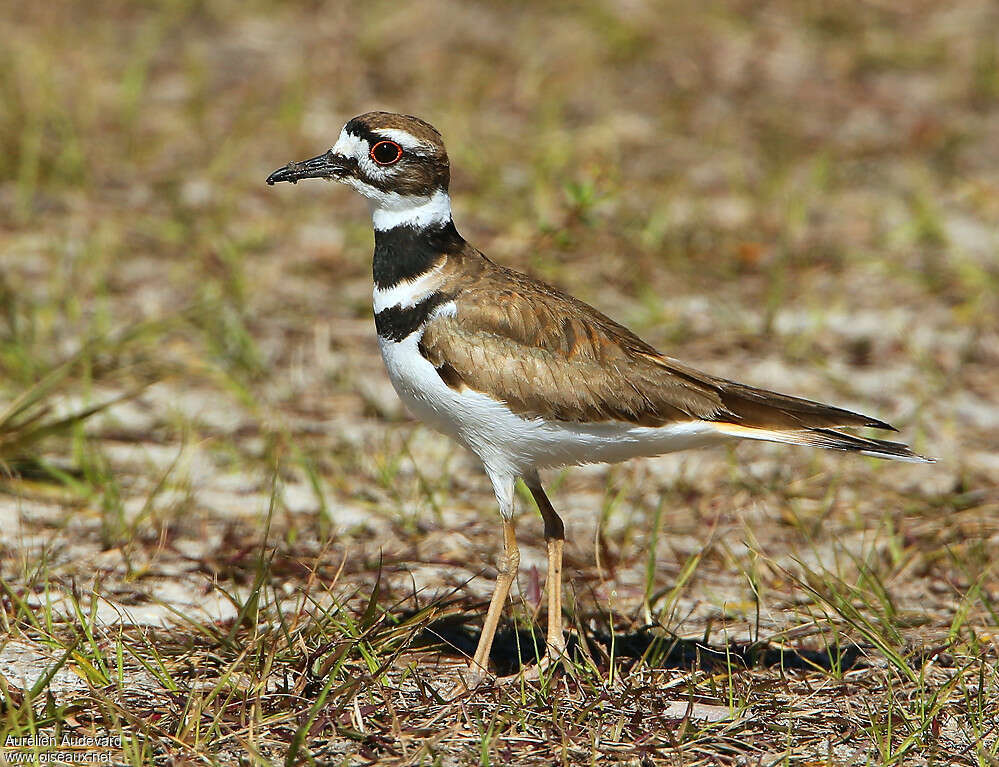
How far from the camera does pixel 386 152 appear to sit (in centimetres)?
378

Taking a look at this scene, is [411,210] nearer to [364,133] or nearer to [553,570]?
[364,133]

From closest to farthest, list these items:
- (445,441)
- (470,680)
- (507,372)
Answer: (470,680) < (507,372) < (445,441)

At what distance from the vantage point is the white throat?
3818 mm

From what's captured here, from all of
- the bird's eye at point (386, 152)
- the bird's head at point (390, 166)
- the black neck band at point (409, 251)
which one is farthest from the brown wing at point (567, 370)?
the bird's eye at point (386, 152)

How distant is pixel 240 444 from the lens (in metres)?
5.29

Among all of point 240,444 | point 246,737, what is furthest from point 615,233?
point 246,737

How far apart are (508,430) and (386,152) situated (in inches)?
34.6

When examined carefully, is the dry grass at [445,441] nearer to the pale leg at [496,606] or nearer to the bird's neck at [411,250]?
the pale leg at [496,606]

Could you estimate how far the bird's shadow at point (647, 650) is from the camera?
3.69 m

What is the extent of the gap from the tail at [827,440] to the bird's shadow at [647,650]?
55cm

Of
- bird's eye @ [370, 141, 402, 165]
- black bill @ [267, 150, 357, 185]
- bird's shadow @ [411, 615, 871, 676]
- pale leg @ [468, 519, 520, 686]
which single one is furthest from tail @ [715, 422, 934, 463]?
black bill @ [267, 150, 357, 185]

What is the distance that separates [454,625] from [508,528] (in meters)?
0.39

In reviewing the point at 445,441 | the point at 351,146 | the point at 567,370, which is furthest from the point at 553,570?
the point at 445,441

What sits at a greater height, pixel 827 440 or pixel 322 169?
pixel 322 169
